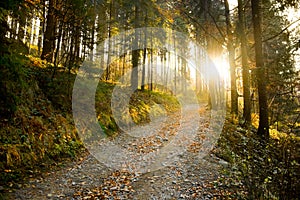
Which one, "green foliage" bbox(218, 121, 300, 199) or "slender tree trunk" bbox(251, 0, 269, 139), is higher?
"slender tree trunk" bbox(251, 0, 269, 139)

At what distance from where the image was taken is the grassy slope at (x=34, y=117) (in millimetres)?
4402

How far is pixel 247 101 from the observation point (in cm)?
1152

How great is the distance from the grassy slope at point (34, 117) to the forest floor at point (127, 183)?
0.46 metres

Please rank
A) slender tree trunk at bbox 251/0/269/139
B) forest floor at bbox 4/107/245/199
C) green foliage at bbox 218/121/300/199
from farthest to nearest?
slender tree trunk at bbox 251/0/269/139 → forest floor at bbox 4/107/245/199 → green foliage at bbox 218/121/300/199

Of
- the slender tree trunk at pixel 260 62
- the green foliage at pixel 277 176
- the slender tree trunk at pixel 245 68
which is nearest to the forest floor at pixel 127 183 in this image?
the green foliage at pixel 277 176

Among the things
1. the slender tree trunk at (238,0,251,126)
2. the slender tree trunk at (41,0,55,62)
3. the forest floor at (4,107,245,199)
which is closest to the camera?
the forest floor at (4,107,245,199)

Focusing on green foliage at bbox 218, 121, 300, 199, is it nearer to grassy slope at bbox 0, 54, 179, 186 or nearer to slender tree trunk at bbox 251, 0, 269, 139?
grassy slope at bbox 0, 54, 179, 186

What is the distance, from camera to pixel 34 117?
20.4 feet

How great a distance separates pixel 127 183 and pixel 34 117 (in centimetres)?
333

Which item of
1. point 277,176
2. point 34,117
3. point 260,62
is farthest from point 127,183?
point 260,62

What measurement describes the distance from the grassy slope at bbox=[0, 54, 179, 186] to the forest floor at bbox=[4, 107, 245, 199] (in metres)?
0.46

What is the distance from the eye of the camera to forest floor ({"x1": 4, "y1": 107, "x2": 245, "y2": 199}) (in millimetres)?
4312

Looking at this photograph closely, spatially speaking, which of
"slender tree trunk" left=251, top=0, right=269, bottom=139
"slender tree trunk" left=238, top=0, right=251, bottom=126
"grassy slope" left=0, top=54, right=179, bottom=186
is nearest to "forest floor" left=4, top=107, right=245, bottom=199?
"grassy slope" left=0, top=54, right=179, bottom=186

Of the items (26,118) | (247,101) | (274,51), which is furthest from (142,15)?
(26,118)
